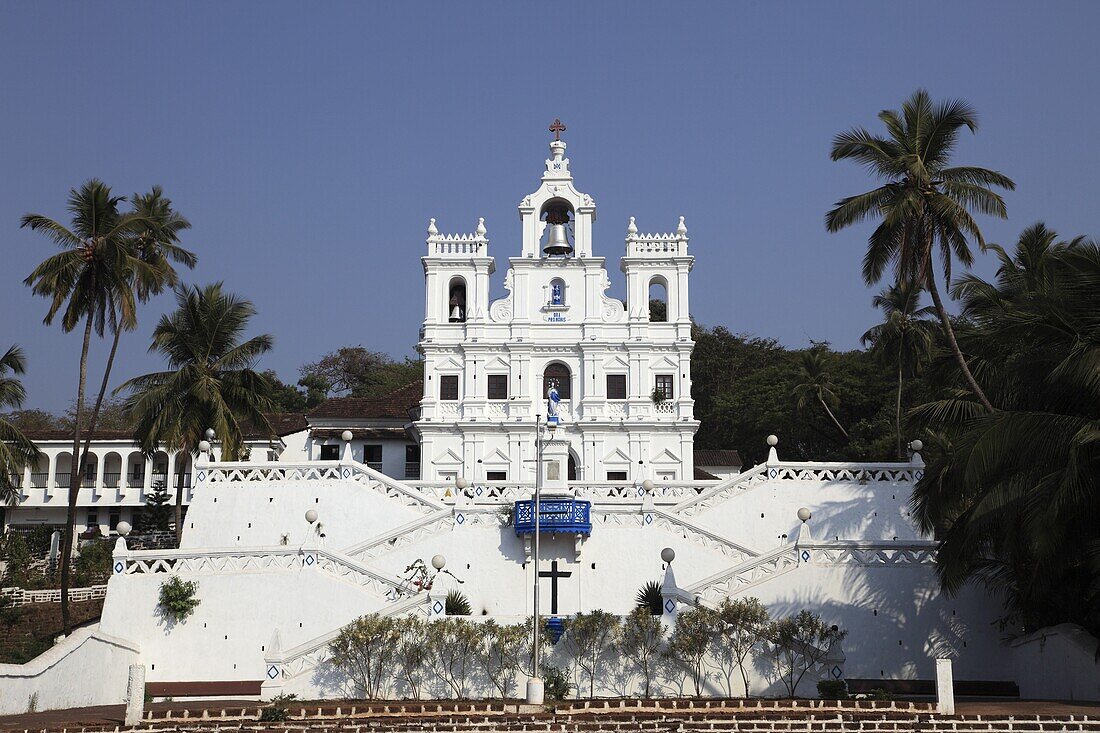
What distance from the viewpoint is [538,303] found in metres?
47.8

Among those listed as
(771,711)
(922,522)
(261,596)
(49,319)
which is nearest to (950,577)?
(922,522)

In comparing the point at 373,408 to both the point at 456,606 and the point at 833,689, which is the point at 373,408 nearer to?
the point at 456,606

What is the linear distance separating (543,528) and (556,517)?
1.48 ft

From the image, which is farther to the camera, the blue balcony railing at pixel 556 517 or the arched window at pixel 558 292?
the arched window at pixel 558 292

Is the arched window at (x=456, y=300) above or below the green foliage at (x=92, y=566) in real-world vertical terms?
above

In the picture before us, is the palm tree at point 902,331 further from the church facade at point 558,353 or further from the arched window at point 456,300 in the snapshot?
the arched window at point 456,300

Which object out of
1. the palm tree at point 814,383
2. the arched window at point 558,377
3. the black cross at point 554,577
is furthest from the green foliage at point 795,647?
the palm tree at point 814,383

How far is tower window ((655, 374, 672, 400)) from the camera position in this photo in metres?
46.7

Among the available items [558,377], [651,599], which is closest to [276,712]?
[651,599]

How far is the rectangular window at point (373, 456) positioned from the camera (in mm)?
52688

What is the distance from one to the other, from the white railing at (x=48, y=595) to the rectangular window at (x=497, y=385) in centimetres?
1607

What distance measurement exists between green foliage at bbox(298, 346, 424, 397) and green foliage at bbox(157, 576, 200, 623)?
52.1 meters

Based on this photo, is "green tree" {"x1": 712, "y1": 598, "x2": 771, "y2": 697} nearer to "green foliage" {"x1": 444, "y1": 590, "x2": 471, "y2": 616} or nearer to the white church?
the white church

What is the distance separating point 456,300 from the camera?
48312 mm
